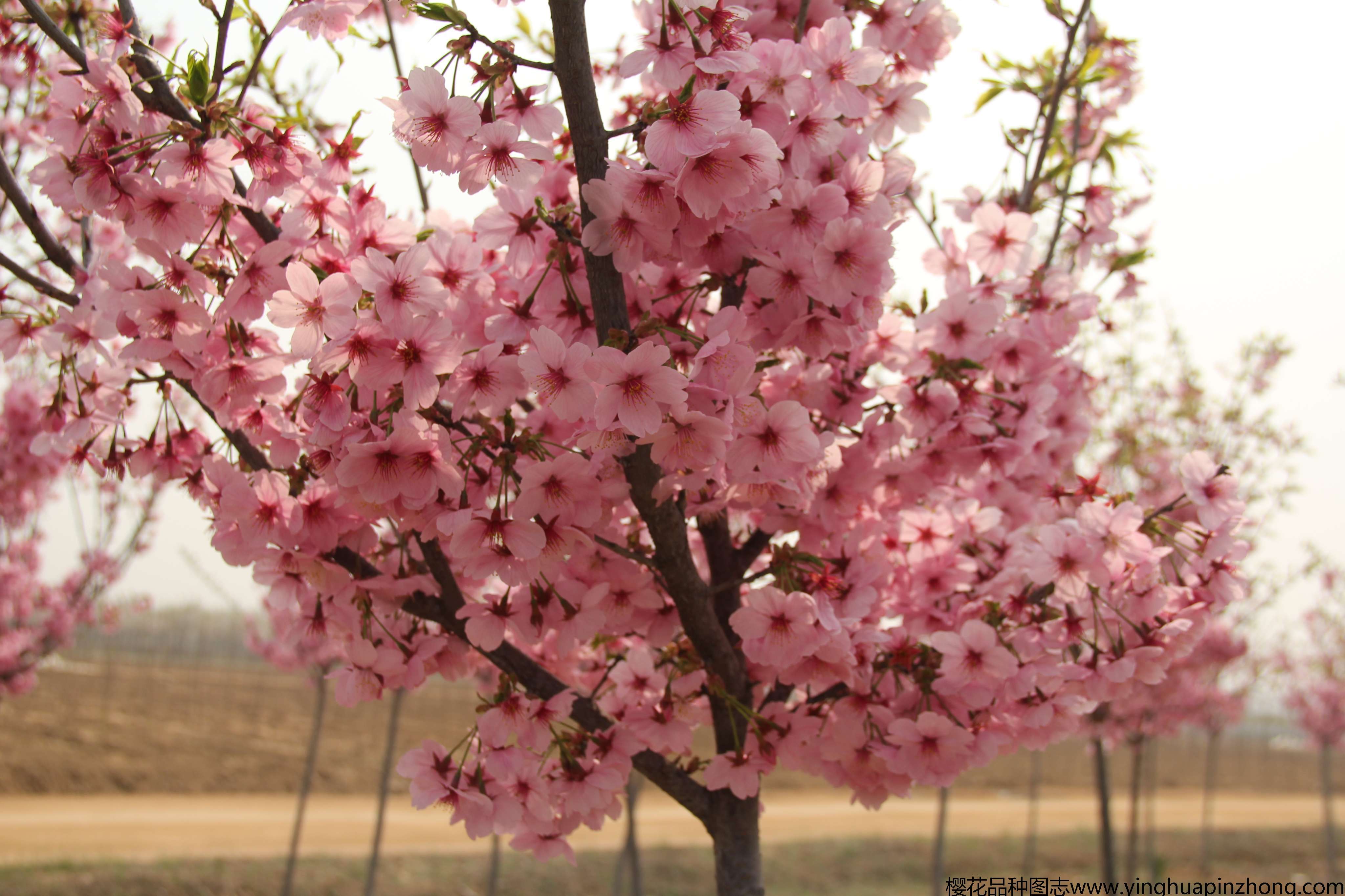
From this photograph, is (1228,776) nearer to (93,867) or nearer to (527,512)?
(93,867)

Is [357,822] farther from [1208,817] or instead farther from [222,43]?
[222,43]

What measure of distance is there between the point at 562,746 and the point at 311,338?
107 centimetres

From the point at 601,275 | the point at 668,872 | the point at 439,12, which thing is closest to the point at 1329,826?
the point at 668,872

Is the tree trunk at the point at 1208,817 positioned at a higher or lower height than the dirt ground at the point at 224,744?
higher

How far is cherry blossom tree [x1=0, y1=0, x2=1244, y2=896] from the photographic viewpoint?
1564mm

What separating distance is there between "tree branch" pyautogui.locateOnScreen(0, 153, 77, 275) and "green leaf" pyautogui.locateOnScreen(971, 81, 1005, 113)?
2861mm

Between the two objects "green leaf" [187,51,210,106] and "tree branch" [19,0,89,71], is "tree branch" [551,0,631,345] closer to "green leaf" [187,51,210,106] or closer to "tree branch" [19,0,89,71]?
"green leaf" [187,51,210,106]

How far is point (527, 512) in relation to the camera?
1599mm

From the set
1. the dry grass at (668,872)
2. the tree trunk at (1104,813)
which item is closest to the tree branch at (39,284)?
the tree trunk at (1104,813)

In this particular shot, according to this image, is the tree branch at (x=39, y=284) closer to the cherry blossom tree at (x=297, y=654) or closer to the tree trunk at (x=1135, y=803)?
the cherry blossom tree at (x=297, y=654)

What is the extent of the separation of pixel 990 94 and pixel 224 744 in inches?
840

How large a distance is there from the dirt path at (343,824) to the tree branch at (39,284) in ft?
23.7

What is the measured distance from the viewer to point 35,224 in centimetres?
209

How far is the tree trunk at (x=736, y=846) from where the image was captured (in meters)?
2.29
